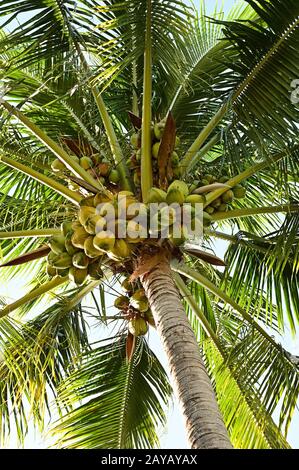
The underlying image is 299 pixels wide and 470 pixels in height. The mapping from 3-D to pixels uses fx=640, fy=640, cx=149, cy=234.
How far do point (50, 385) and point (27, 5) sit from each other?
3.09 m

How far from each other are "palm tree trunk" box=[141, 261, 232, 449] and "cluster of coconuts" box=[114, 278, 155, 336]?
1.14ft

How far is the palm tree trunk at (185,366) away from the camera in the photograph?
2.96 m

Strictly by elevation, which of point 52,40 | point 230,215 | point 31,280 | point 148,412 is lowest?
point 148,412

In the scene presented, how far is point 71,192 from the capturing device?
14.2 ft

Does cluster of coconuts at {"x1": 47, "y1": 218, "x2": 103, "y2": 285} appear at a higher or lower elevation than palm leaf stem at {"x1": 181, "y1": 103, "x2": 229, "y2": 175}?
lower

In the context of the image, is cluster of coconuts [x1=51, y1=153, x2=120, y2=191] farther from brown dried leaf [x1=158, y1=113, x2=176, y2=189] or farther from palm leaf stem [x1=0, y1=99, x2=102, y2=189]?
brown dried leaf [x1=158, y1=113, x2=176, y2=189]

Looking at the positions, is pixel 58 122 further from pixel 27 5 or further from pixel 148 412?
pixel 148 412

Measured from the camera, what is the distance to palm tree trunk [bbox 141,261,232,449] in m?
2.96

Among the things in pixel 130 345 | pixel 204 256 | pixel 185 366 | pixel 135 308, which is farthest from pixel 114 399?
pixel 185 366

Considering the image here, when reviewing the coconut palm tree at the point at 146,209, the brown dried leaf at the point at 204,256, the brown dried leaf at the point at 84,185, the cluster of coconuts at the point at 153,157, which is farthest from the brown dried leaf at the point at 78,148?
the brown dried leaf at the point at 204,256

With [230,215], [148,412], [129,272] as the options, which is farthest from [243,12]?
[148,412]

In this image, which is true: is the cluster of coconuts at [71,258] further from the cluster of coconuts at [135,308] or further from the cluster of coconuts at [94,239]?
the cluster of coconuts at [135,308]

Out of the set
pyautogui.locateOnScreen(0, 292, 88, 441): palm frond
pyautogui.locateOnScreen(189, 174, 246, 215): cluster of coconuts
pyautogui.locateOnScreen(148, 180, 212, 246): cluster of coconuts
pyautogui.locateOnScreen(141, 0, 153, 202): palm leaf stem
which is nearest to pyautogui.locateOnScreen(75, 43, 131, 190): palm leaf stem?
pyautogui.locateOnScreen(141, 0, 153, 202): palm leaf stem

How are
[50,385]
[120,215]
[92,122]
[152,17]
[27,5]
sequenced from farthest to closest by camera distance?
[50,385]
[92,122]
[27,5]
[152,17]
[120,215]
